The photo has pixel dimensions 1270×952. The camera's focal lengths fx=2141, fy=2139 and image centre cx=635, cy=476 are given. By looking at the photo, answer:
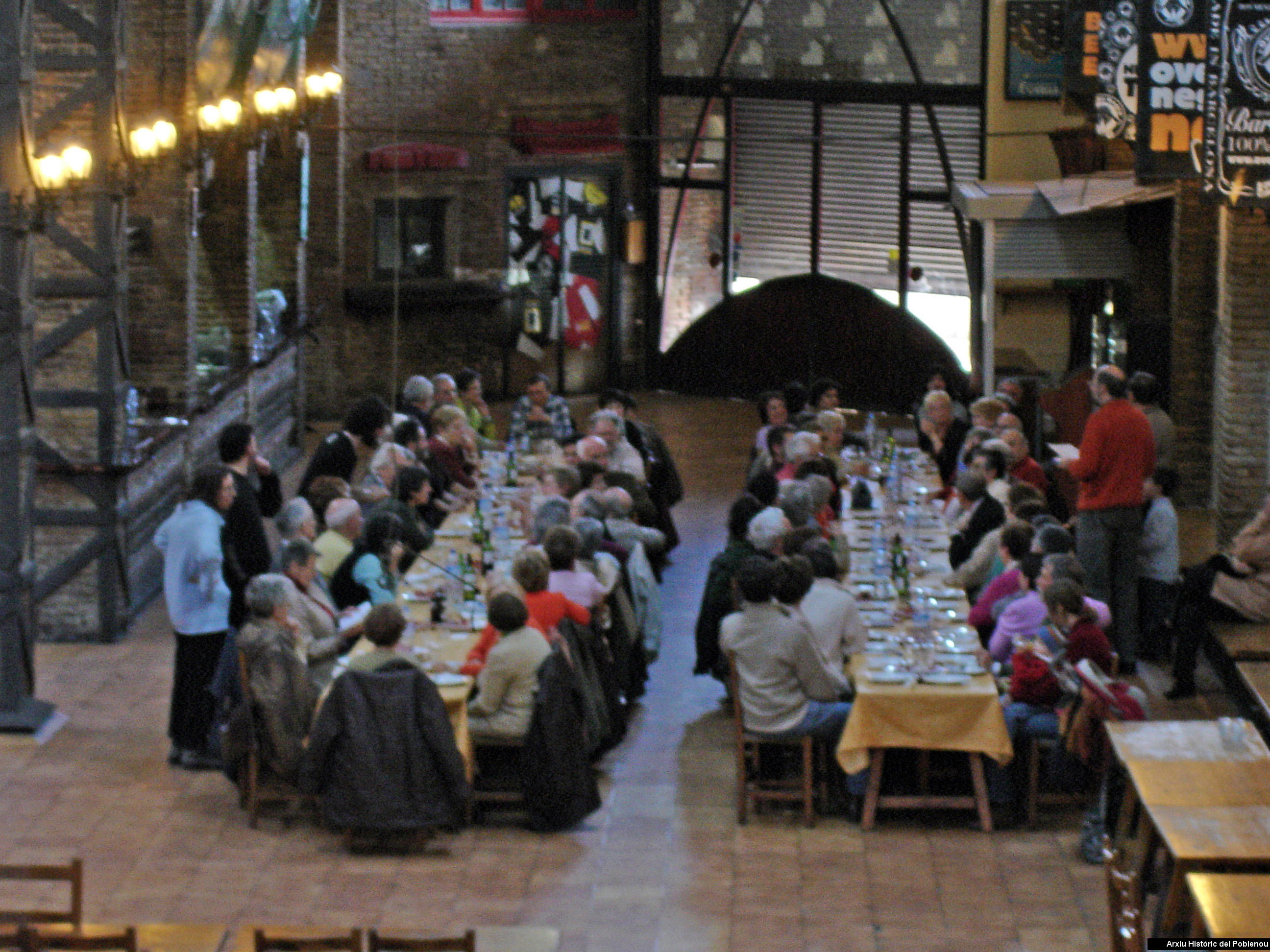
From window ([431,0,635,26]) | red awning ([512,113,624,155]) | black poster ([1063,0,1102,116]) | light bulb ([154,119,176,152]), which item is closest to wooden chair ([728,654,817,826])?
light bulb ([154,119,176,152])

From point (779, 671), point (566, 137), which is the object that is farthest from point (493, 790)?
point (566, 137)

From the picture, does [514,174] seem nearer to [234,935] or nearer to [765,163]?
[765,163]

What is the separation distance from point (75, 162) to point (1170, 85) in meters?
6.32

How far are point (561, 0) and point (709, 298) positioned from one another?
3290 millimetres

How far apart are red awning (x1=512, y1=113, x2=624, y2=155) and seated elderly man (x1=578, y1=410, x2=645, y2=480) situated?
23.7 feet

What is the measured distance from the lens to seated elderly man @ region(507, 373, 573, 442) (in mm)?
14953

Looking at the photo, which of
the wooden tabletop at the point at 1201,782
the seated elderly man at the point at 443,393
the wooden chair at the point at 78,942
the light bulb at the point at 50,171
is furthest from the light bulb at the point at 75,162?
the wooden tabletop at the point at 1201,782

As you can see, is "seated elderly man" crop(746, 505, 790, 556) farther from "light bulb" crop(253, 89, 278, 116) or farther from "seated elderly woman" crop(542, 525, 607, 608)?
"light bulb" crop(253, 89, 278, 116)

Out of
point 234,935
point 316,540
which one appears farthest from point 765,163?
point 234,935

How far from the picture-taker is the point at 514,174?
20438mm

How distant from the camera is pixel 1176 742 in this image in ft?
27.7

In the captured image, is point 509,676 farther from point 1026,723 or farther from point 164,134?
point 164,134

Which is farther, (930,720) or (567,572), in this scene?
(567,572)

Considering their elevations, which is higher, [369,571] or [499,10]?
[499,10]
